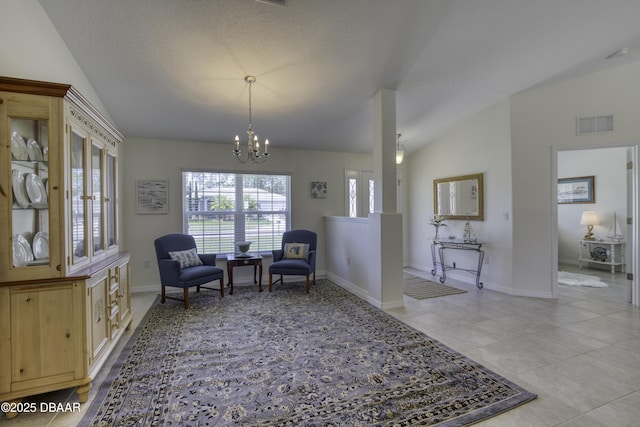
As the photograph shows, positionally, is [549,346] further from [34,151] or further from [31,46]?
[31,46]

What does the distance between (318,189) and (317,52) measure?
2.85 meters

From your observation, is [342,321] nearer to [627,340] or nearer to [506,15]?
[627,340]

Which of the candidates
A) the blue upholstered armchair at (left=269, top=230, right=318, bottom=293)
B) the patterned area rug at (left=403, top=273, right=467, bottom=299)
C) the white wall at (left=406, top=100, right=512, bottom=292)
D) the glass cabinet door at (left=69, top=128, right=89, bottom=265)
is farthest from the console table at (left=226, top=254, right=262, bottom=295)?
the white wall at (left=406, top=100, right=512, bottom=292)

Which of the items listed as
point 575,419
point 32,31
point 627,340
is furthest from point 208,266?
point 627,340

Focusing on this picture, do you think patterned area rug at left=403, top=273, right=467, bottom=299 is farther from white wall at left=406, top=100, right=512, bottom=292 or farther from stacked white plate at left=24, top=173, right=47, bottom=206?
stacked white plate at left=24, top=173, right=47, bottom=206

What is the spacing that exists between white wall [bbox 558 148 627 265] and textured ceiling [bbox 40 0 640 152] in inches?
112

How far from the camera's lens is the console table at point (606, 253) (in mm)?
5262

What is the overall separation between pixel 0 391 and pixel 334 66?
361cm

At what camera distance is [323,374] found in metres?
2.14

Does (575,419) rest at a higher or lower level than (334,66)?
lower

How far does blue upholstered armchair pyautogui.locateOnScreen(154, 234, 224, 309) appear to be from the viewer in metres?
3.62

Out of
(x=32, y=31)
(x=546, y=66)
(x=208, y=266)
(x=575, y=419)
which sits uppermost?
(x=546, y=66)

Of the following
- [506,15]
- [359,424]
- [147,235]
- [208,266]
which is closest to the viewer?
[359,424]

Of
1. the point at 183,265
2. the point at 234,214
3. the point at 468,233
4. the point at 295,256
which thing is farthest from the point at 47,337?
the point at 468,233
